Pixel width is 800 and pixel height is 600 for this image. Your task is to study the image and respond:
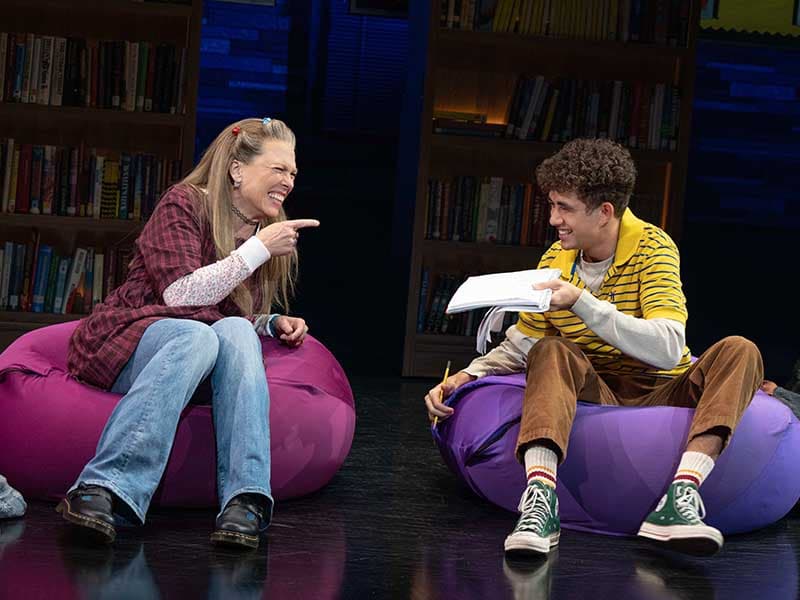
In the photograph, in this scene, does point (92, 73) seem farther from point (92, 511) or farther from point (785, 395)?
point (785, 395)

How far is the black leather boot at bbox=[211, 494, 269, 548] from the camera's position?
2.35 metres

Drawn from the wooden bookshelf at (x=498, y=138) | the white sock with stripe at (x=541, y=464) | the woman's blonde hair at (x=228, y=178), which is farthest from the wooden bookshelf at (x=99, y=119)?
the white sock with stripe at (x=541, y=464)

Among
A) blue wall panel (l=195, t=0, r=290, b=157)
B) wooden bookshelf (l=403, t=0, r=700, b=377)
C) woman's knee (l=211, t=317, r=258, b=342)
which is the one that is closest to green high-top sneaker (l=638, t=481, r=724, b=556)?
woman's knee (l=211, t=317, r=258, b=342)

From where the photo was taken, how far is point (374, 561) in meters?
2.39

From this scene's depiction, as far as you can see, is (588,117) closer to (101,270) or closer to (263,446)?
(101,270)

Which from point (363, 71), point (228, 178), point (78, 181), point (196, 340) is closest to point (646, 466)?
point (196, 340)

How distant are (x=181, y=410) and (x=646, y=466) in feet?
3.27

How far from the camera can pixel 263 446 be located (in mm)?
2484

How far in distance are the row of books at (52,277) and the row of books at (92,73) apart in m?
0.58

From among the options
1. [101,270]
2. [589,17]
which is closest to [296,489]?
[101,270]

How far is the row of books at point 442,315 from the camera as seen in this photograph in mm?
5055

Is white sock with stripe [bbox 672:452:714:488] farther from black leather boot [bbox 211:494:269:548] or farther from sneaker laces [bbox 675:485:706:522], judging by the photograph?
black leather boot [bbox 211:494:269:548]

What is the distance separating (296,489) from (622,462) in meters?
0.75

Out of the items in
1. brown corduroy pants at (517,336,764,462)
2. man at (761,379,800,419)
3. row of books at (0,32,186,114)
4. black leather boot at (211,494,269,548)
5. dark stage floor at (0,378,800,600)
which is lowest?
dark stage floor at (0,378,800,600)
